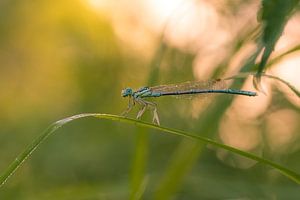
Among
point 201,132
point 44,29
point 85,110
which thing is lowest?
point 201,132

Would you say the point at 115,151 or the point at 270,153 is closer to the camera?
the point at 270,153

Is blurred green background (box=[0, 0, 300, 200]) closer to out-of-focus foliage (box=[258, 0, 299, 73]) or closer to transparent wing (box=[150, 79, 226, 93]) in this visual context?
transparent wing (box=[150, 79, 226, 93])

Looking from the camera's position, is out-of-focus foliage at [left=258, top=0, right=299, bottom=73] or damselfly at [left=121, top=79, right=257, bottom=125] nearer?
out-of-focus foliage at [left=258, top=0, right=299, bottom=73]

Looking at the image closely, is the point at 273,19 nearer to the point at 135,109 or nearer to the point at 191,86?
the point at 191,86

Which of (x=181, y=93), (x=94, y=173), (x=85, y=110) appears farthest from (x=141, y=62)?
Result: (x=181, y=93)

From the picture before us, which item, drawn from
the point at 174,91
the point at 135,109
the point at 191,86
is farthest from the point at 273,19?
the point at 135,109

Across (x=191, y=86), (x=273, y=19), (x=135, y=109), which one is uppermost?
(x=135, y=109)

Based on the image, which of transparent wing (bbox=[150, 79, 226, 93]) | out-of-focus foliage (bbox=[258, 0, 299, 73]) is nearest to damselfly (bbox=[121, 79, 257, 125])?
transparent wing (bbox=[150, 79, 226, 93])

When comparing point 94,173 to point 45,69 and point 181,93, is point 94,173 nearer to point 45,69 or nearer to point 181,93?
point 181,93
